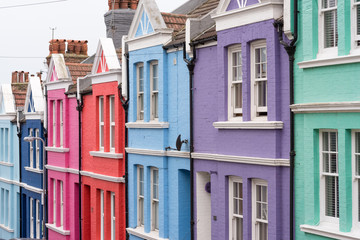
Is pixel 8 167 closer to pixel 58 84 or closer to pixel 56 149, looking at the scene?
pixel 56 149

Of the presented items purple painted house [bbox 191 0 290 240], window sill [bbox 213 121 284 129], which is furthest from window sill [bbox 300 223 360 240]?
window sill [bbox 213 121 284 129]

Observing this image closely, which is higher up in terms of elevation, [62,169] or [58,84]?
[58,84]

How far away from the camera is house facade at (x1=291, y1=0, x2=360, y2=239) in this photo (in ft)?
45.4

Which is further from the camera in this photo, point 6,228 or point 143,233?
point 6,228

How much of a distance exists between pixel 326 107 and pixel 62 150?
17925 millimetres

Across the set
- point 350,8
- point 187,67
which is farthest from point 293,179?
point 187,67

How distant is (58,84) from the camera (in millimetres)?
30703

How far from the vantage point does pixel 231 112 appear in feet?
58.2

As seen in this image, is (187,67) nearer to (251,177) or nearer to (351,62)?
(251,177)

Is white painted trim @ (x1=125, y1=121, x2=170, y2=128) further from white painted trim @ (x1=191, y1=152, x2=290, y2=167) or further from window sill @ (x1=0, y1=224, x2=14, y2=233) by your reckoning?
window sill @ (x1=0, y1=224, x2=14, y2=233)

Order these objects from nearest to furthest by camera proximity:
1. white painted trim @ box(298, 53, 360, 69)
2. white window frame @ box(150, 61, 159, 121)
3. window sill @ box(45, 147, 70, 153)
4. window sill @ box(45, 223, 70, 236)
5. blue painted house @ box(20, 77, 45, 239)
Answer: white painted trim @ box(298, 53, 360, 69)
white window frame @ box(150, 61, 159, 121)
window sill @ box(45, 223, 70, 236)
window sill @ box(45, 147, 70, 153)
blue painted house @ box(20, 77, 45, 239)

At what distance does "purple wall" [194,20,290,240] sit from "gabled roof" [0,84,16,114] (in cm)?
2073

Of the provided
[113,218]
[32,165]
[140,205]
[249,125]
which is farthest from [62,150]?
[249,125]

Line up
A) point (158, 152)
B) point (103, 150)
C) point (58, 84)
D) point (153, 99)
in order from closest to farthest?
point (158, 152), point (153, 99), point (103, 150), point (58, 84)
